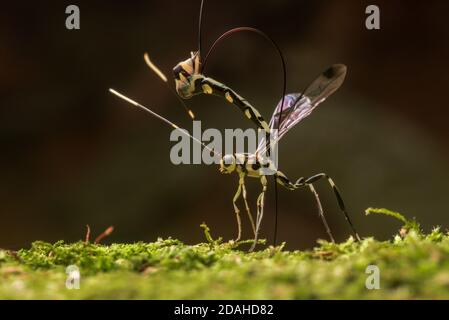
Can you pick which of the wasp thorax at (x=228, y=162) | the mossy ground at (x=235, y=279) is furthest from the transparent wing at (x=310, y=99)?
the mossy ground at (x=235, y=279)

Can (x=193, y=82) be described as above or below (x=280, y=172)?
Result: above

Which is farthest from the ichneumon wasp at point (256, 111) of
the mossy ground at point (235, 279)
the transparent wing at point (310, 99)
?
the mossy ground at point (235, 279)

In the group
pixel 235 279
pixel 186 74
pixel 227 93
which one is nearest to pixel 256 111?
pixel 227 93

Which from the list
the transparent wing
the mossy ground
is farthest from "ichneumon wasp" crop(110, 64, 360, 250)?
the mossy ground

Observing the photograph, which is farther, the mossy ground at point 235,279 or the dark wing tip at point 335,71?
the dark wing tip at point 335,71

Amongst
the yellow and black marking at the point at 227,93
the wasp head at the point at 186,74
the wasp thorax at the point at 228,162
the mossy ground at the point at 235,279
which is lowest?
the mossy ground at the point at 235,279

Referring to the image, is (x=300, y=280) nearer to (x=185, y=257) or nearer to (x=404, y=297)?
(x=404, y=297)

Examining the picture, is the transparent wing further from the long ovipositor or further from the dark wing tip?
the long ovipositor

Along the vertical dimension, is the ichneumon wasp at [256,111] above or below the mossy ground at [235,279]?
above

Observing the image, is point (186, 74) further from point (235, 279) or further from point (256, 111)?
point (235, 279)

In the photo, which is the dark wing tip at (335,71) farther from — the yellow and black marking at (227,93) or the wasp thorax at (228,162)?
the wasp thorax at (228,162)
